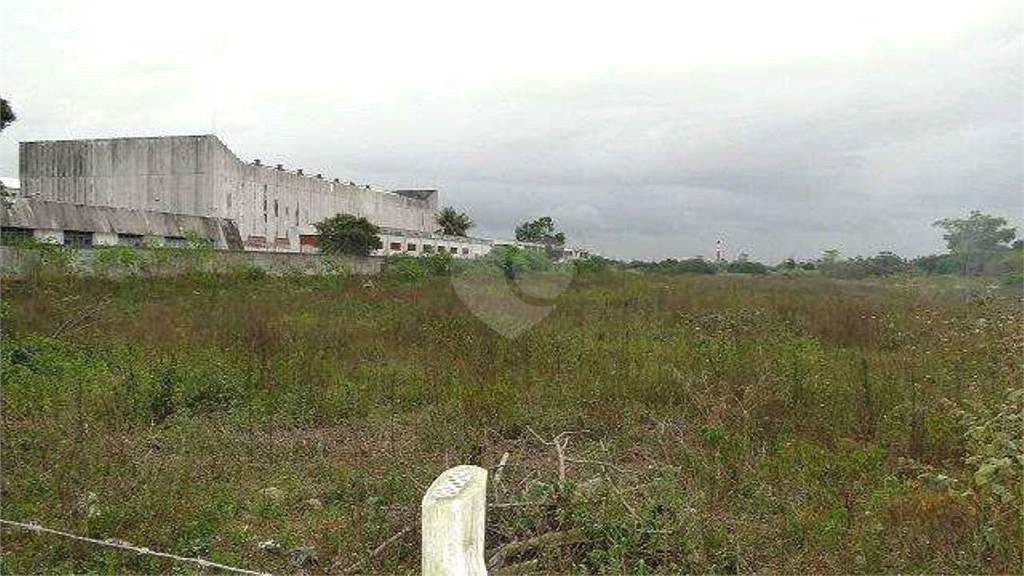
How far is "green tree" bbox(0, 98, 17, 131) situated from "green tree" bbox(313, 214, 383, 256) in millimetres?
21410

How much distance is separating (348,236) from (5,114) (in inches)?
881

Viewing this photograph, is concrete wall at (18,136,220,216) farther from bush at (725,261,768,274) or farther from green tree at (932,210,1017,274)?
green tree at (932,210,1017,274)

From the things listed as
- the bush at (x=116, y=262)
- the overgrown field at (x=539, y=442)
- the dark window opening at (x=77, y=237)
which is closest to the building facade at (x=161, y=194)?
the dark window opening at (x=77, y=237)

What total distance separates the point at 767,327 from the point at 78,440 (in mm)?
9567

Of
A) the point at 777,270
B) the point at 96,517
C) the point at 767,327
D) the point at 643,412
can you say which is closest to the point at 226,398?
the point at 96,517

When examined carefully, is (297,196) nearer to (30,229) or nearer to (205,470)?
(30,229)

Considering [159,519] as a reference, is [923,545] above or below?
above

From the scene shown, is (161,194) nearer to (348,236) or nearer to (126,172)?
(126,172)

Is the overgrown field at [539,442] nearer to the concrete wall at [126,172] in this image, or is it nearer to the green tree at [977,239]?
the green tree at [977,239]

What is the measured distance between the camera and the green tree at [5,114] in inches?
616

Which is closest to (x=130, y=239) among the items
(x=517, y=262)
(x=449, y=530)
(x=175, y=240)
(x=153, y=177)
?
(x=175, y=240)

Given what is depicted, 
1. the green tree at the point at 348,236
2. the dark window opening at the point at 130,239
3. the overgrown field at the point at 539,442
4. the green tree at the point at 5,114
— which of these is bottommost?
the overgrown field at the point at 539,442

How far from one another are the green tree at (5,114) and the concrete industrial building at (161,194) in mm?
12574

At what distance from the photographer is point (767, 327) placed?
11031 mm
